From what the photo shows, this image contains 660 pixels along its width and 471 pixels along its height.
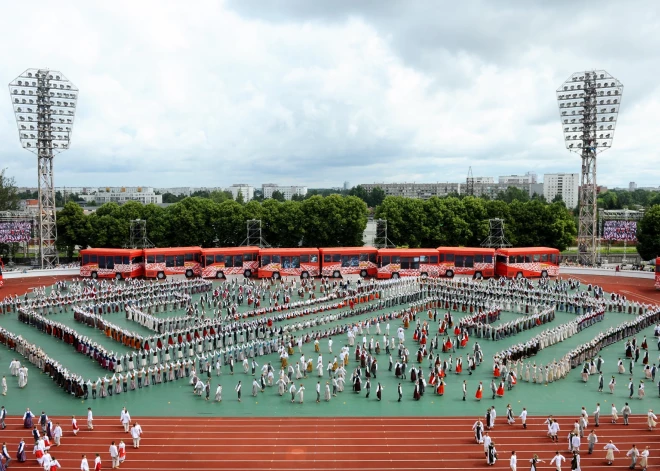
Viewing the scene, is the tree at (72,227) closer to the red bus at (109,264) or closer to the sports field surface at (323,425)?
the red bus at (109,264)

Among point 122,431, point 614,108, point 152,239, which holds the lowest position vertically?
point 122,431

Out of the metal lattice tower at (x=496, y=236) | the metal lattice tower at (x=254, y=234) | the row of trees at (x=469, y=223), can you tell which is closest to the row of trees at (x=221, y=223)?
the metal lattice tower at (x=254, y=234)

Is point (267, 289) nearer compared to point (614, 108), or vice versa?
point (267, 289)

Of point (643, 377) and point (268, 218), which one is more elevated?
point (268, 218)

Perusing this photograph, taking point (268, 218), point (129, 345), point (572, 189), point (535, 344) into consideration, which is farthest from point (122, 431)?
point (572, 189)

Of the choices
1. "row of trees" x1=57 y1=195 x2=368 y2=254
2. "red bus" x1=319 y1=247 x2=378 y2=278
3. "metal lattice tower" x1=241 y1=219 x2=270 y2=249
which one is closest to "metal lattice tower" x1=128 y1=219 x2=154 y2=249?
"row of trees" x1=57 y1=195 x2=368 y2=254

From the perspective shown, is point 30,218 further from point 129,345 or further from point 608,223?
point 608,223
